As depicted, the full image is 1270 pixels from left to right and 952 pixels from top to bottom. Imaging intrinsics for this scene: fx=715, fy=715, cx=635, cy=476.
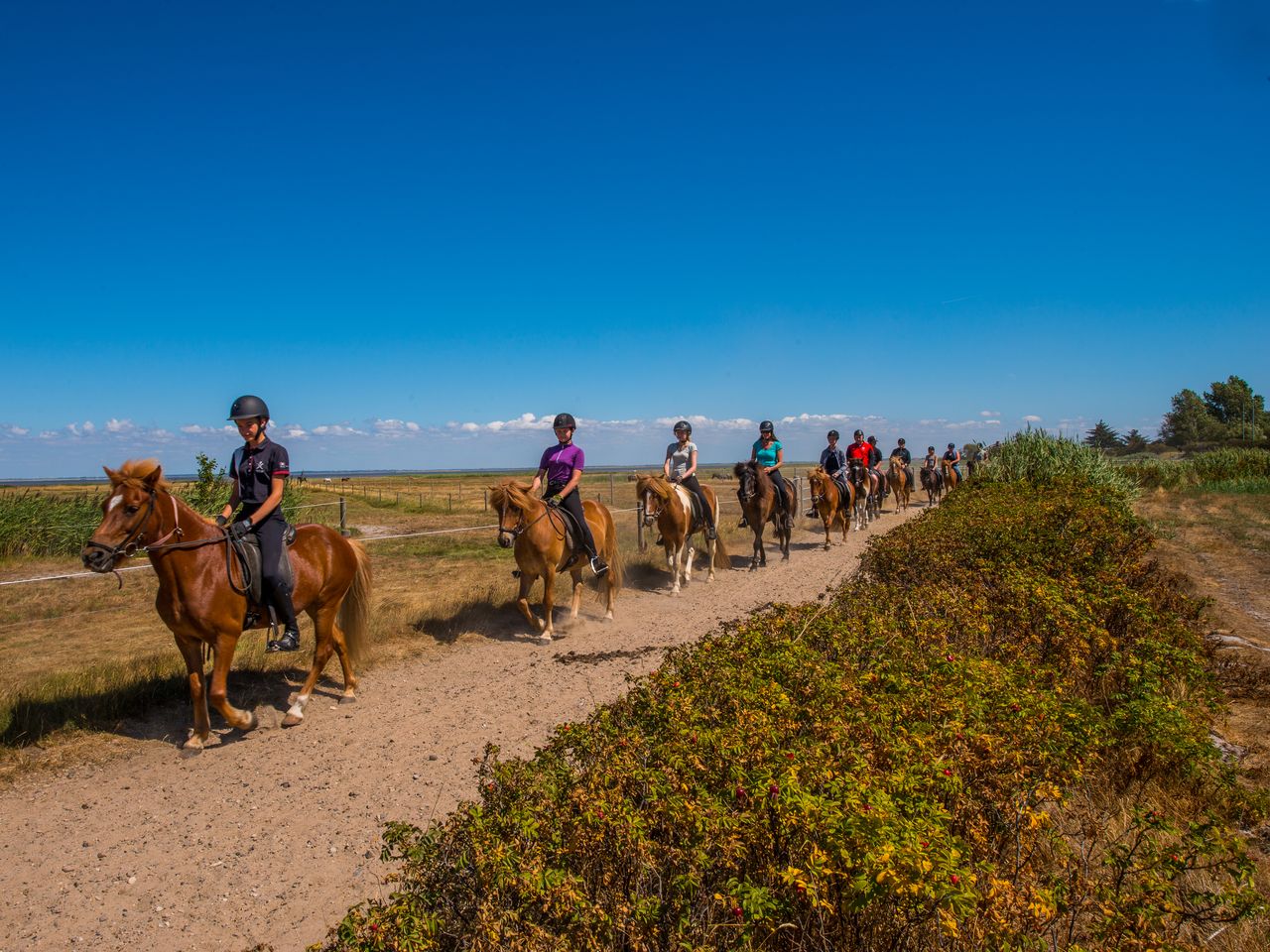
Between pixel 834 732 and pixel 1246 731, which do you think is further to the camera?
pixel 1246 731

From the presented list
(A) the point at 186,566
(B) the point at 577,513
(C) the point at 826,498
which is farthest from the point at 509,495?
(C) the point at 826,498

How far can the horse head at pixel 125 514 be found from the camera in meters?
5.13

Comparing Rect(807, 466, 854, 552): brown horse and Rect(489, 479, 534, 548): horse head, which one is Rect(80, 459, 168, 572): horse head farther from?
Rect(807, 466, 854, 552): brown horse

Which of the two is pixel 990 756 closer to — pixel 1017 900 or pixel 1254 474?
A: pixel 1017 900

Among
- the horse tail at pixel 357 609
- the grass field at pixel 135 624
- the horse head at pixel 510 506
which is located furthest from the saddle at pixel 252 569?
the horse head at pixel 510 506

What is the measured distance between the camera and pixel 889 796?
246 cm

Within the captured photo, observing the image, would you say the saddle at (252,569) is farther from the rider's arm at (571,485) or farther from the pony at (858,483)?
the pony at (858,483)

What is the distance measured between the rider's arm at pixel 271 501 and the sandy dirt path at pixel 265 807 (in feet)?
5.93

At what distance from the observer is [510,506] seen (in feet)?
28.7

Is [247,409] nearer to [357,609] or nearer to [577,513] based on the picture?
[357,609]

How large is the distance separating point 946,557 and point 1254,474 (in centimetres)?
3145

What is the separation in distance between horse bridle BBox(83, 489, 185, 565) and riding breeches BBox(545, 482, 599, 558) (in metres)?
4.61

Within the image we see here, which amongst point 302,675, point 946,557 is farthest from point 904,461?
point 302,675

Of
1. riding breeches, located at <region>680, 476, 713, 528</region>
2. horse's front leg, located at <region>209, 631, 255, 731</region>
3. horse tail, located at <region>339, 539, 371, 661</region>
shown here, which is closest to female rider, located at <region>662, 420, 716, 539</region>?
riding breeches, located at <region>680, 476, 713, 528</region>
